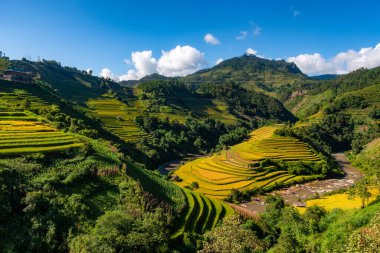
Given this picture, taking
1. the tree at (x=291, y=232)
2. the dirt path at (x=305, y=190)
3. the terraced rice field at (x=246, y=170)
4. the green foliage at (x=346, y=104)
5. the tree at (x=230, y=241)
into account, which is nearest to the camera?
the tree at (x=230, y=241)

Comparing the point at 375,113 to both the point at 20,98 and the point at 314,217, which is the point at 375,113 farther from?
the point at 20,98

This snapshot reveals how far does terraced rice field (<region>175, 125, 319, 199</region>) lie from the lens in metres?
69.4

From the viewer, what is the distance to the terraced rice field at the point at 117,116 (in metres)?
106

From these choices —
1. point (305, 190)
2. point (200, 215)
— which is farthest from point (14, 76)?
point (305, 190)

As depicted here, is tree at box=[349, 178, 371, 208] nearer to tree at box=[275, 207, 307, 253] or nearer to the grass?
tree at box=[275, 207, 307, 253]

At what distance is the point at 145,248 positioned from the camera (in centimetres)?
2409

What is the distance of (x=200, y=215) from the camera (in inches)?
1580

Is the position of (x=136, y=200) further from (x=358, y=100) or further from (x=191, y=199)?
(x=358, y=100)

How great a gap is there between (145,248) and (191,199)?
2022 centimetres

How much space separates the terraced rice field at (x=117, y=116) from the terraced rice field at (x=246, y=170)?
90.5 feet

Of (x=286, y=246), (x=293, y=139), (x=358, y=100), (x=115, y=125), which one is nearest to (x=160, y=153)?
(x=115, y=125)

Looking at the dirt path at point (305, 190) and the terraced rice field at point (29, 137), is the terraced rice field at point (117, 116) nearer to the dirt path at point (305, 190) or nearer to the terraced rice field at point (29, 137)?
the dirt path at point (305, 190)

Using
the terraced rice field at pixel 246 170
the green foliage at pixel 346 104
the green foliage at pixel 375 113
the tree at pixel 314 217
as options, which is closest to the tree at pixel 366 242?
the tree at pixel 314 217

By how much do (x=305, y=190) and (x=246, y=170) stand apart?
14.1 metres
